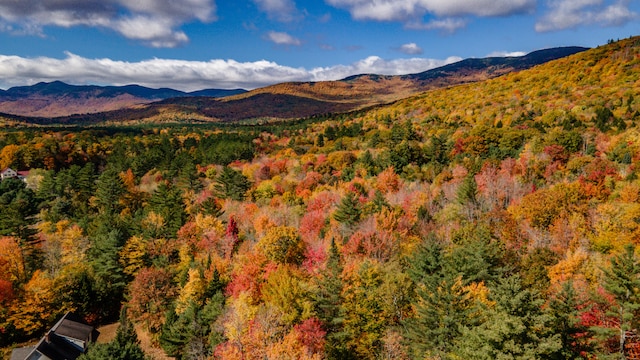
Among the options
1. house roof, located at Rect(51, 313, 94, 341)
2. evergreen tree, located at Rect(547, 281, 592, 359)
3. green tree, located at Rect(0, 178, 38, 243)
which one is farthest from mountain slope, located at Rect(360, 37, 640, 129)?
green tree, located at Rect(0, 178, 38, 243)

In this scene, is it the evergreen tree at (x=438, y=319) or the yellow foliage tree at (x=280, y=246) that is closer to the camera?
the evergreen tree at (x=438, y=319)

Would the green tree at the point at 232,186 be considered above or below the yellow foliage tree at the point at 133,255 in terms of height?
above

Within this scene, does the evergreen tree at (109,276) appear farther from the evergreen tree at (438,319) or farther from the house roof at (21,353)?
the evergreen tree at (438,319)

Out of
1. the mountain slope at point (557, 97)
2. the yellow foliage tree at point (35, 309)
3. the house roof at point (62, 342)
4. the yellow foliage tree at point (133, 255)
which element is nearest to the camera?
the house roof at point (62, 342)

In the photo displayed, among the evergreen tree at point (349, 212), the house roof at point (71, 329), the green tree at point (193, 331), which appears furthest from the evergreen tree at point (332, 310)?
the house roof at point (71, 329)

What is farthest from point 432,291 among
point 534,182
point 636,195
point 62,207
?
point 62,207

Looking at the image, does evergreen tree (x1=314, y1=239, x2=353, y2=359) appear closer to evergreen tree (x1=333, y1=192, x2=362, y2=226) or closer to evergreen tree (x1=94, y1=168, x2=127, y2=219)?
evergreen tree (x1=333, y1=192, x2=362, y2=226)

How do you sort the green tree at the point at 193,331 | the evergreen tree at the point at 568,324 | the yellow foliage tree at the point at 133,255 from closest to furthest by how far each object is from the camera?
the evergreen tree at the point at 568,324
the green tree at the point at 193,331
the yellow foliage tree at the point at 133,255

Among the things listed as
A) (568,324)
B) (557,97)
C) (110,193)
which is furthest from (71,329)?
(557,97)
